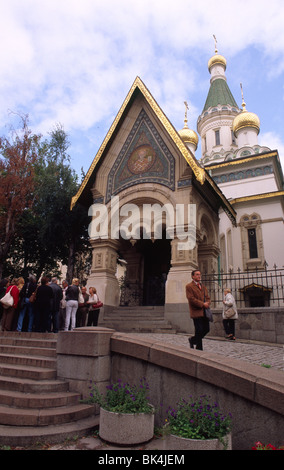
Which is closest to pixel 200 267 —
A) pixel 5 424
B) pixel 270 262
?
pixel 270 262

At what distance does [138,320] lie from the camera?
479 inches

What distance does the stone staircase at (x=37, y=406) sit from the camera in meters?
3.89

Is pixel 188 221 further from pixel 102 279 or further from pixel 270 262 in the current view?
pixel 270 262

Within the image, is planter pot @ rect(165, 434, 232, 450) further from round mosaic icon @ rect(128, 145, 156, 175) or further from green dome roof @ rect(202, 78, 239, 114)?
green dome roof @ rect(202, 78, 239, 114)

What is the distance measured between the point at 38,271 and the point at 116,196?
30.0 ft

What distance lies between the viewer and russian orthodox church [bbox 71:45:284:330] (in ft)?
42.1

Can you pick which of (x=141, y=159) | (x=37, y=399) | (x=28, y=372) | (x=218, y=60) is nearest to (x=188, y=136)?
(x=141, y=159)

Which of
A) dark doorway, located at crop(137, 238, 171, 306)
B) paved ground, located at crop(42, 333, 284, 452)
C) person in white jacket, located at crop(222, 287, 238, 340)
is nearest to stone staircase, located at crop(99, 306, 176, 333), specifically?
person in white jacket, located at crop(222, 287, 238, 340)

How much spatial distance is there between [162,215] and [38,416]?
1016 cm

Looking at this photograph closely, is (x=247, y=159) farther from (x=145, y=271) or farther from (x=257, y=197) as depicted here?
(x=145, y=271)

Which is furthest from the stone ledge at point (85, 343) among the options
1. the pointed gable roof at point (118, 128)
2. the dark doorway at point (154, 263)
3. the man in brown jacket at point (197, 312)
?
the dark doorway at point (154, 263)

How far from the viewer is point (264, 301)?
61.2ft

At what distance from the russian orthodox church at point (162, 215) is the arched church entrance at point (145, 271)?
0.05 m

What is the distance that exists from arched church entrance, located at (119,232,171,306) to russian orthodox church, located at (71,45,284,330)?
0.17ft
